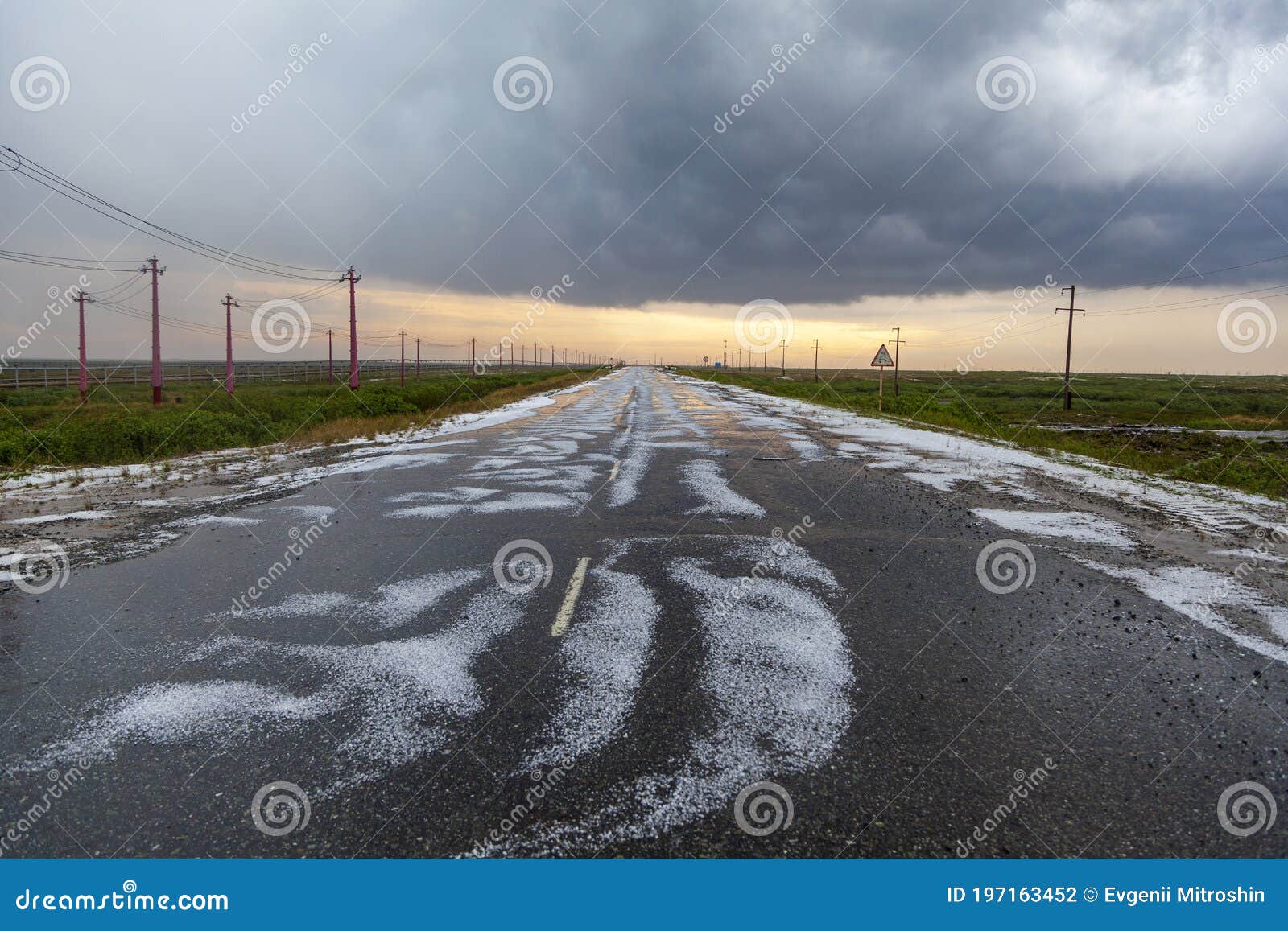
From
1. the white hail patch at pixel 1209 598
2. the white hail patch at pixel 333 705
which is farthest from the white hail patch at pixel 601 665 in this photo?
the white hail patch at pixel 1209 598

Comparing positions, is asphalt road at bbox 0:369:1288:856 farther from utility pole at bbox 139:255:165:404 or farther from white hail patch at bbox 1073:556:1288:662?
utility pole at bbox 139:255:165:404

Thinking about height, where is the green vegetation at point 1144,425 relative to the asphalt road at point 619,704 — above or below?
above

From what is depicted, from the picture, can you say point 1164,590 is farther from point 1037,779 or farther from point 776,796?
point 776,796

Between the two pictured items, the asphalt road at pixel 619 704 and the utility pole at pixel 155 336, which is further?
the utility pole at pixel 155 336

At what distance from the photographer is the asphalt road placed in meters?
2.94

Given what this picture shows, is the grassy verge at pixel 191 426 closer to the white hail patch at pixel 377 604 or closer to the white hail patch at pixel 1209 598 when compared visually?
the white hail patch at pixel 377 604

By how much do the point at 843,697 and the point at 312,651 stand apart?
3.50m

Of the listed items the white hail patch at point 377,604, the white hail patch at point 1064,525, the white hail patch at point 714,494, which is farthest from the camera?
the white hail patch at point 714,494

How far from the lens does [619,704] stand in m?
3.99

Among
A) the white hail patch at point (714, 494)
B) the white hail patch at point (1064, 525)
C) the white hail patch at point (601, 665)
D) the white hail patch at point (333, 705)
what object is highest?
the white hail patch at point (1064, 525)

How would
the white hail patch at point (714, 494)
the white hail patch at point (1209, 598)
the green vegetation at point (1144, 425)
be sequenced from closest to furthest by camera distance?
the white hail patch at point (1209, 598), the white hail patch at point (714, 494), the green vegetation at point (1144, 425)

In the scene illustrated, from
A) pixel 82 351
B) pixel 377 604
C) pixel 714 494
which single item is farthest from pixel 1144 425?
pixel 82 351

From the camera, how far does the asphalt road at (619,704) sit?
294 cm

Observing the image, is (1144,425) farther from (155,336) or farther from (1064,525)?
(155,336)
